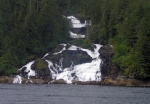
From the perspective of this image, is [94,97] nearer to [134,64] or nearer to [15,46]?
[134,64]

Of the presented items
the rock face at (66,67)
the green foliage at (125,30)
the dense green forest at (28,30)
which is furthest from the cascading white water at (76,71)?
the green foliage at (125,30)

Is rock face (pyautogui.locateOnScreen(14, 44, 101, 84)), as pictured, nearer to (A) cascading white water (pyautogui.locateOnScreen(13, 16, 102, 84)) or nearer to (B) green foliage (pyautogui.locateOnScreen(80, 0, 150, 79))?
(A) cascading white water (pyautogui.locateOnScreen(13, 16, 102, 84))

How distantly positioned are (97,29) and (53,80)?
91.5ft

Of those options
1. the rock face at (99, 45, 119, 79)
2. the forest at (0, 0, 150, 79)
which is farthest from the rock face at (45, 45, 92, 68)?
the forest at (0, 0, 150, 79)

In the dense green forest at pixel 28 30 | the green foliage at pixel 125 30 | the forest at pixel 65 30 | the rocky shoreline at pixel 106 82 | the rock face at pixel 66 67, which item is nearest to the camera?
the rocky shoreline at pixel 106 82

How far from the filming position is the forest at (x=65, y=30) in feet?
421

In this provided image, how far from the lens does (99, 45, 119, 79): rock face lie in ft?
416

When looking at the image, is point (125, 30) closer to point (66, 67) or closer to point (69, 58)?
point (69, 58)

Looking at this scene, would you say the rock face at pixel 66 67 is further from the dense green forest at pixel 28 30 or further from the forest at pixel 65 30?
the dense green forest at pixel 28 30

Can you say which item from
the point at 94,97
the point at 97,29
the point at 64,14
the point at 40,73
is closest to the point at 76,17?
the point at 64,14

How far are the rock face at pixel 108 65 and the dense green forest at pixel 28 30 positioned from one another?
14918 millimetres

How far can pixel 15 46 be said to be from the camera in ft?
461

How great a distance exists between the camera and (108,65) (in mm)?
130625

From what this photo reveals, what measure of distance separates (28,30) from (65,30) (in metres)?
12.3
